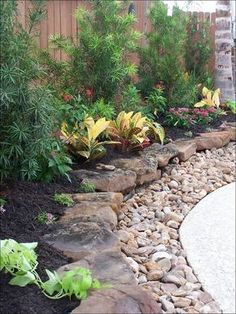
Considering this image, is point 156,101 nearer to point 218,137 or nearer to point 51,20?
point 218,137

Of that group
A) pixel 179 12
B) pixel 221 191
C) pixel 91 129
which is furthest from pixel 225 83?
pixel 91 129

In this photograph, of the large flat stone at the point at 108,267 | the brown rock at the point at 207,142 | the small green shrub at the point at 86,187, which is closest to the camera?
the large flat stone at the point at 108,267

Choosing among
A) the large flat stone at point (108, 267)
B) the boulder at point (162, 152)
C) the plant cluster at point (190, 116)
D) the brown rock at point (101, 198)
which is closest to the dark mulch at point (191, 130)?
the plant cluster at point (190, 116)

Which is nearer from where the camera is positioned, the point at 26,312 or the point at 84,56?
the point at 26,312

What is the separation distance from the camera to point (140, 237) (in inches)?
132

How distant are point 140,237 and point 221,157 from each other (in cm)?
245

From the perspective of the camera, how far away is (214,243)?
343cm

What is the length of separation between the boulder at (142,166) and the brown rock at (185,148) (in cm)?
52

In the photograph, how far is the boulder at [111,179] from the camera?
3.72 m

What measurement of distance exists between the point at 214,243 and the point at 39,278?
68.3 inches

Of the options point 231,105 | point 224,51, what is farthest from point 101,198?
point 224,51

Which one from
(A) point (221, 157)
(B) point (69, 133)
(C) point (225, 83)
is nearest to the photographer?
(B) point (69, 133)

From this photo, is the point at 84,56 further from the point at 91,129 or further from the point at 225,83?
the point at 225,83

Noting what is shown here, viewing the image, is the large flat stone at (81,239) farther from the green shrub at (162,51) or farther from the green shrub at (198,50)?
the green shrub at (198,50)
